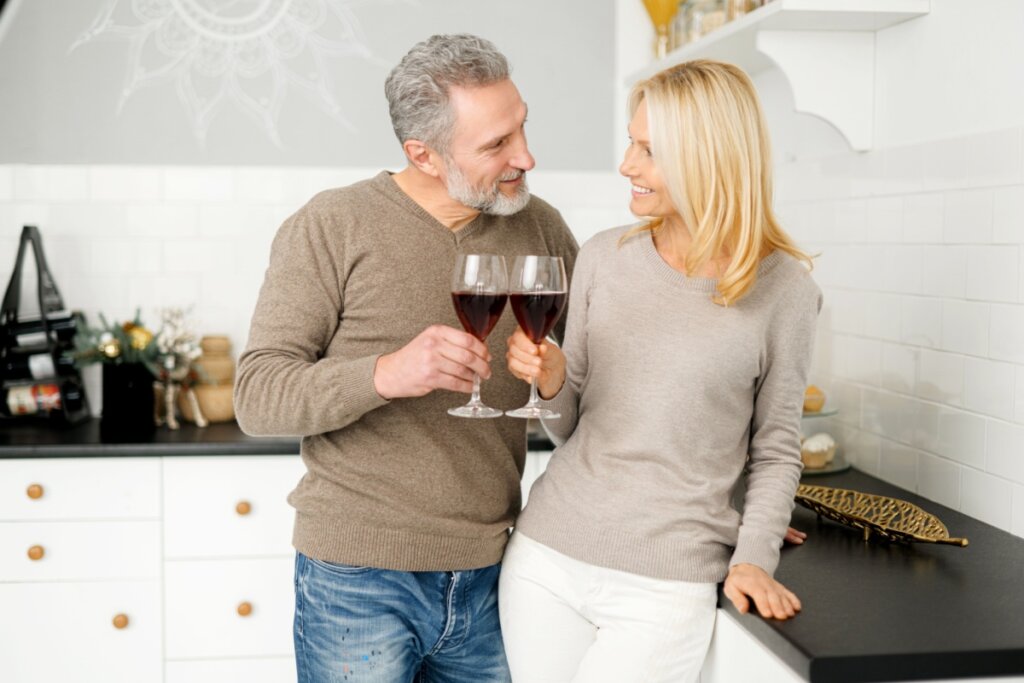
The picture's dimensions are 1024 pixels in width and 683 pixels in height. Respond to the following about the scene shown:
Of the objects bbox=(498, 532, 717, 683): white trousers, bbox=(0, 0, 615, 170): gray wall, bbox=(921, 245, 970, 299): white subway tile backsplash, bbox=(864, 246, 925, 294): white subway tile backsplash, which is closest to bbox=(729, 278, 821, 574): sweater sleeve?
bbox=(498, 532, 717, 683): white trousers

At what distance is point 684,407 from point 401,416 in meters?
0.46

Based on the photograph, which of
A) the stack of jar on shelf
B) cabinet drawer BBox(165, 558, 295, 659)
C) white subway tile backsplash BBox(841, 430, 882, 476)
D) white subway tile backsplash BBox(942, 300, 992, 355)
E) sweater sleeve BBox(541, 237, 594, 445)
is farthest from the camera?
cabinet drawer BBox(165, 558, 295, 659)

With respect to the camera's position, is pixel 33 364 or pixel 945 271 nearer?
pixel 945 271

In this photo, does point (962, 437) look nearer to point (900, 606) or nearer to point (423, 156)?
point (900, 606)

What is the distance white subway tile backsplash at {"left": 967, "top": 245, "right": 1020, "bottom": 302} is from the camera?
194 cm

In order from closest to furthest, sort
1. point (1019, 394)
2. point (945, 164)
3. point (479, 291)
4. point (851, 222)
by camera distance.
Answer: point (479, 291) < point (1019, 394) < point (945, 164) < point (851, 222)

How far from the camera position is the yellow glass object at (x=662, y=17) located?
3.18 m

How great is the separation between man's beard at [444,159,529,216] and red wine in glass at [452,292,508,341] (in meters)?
0.32

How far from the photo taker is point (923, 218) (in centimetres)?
222

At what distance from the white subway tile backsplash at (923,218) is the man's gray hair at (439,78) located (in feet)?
2.97

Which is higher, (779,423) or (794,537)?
(779,423)

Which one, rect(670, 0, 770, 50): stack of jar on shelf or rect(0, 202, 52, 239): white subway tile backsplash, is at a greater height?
rect(670, 0, 770, 50): stack of jar on shelf

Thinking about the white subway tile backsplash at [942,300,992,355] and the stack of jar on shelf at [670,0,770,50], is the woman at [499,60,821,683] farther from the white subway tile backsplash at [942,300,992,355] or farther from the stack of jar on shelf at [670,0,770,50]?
the stack of jar on shelf at [670,0,770,50]

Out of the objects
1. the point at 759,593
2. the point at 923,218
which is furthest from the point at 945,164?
the point at 759,593
